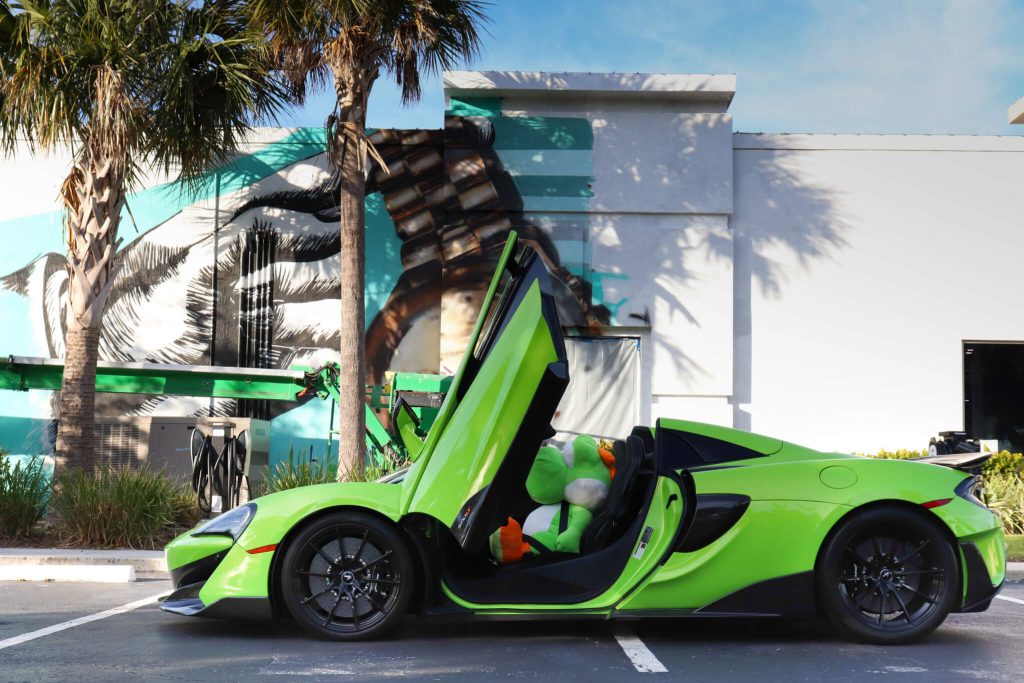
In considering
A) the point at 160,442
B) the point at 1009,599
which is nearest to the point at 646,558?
the point at 1009,599

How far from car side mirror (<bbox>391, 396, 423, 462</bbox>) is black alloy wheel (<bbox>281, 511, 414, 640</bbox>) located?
79 centimetres

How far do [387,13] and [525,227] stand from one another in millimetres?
4640

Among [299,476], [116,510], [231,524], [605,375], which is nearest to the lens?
[231,524]

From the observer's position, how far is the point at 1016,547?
11047 millimetres

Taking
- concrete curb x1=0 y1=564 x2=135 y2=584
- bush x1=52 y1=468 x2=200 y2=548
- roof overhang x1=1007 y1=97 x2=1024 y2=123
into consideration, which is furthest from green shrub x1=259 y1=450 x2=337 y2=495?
roof overhang x1=1007 y1=97 x2=1024 y2=123

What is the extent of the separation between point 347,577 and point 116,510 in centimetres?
621

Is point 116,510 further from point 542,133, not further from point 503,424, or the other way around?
point 542,133

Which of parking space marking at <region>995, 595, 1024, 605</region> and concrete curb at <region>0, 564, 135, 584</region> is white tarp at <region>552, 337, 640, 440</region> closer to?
parking space marking at <region>995, 595, 1024, 605</region>

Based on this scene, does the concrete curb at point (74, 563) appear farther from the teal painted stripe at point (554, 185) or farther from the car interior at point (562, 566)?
the teal painted stripe at point (554, 185)

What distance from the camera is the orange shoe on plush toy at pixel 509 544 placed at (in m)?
5.53

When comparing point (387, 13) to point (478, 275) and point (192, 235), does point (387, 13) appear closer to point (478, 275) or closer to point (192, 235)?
point (478, 275)

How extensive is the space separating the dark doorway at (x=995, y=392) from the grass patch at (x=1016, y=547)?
5170 millimetres

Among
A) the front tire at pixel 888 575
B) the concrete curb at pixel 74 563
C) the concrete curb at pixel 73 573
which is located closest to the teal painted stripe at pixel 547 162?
the concrete curb at pixel 74 563

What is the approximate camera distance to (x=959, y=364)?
17.0 meters
